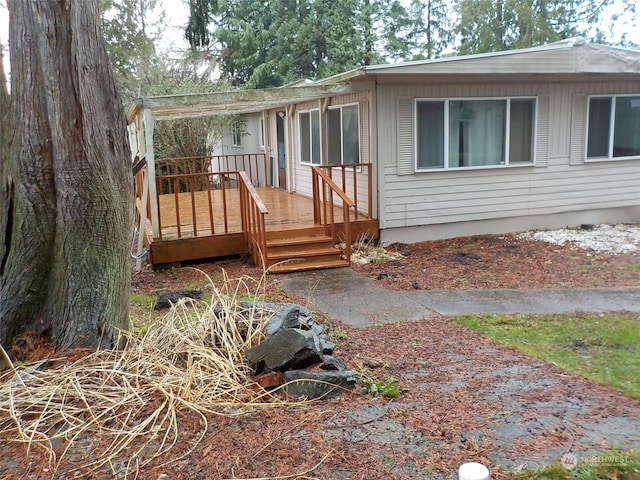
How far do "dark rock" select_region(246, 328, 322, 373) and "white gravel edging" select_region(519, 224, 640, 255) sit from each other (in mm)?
6499

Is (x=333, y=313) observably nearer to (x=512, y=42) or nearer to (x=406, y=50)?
(x=406, y=50)

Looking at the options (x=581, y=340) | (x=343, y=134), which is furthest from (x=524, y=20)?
(x=581, y=340)

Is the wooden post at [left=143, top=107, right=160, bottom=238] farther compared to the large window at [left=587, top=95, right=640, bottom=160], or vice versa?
the large window at [left=587, top=95, right=640, bottom=160]

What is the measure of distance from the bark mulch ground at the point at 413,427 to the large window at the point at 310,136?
7.36 meters

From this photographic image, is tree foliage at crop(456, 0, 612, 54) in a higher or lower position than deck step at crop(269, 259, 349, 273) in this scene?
higher

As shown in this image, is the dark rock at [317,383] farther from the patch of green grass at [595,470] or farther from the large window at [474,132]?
the large window at [474,132]

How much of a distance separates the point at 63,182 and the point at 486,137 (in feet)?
24.9

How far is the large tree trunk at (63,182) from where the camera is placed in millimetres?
3639

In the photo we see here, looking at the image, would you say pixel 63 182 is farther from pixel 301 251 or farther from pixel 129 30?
pixel 129 30

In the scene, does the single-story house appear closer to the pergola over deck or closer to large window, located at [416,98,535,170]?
large window, located at [416,98,535,170]

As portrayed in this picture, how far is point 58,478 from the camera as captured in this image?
2.69 metres

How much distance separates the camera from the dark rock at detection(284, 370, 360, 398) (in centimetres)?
353

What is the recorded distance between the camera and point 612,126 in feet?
34.2

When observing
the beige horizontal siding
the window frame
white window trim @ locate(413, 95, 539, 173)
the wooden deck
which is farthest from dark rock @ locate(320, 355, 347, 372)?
the window frame
